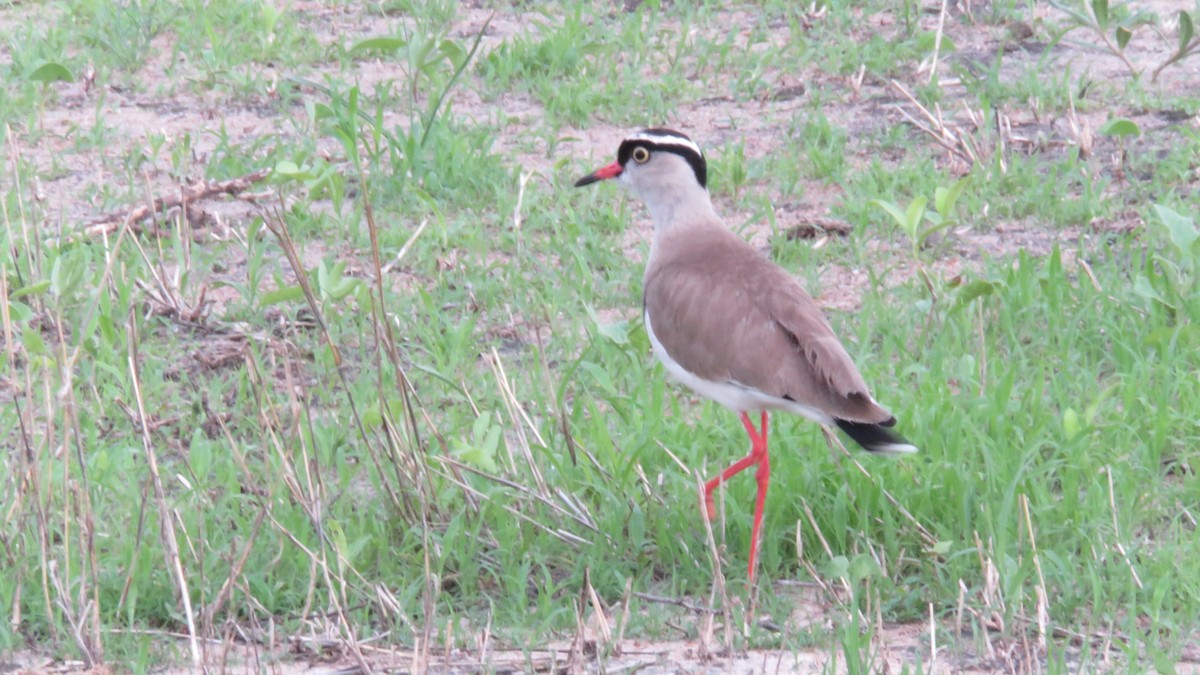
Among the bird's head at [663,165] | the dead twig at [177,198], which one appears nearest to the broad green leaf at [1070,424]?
the bird's head at [663,165]

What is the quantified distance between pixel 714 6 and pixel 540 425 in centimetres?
418

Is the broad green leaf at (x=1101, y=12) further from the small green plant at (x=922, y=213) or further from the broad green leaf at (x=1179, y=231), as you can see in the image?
the broad green leaf at (x=1179, y=231)

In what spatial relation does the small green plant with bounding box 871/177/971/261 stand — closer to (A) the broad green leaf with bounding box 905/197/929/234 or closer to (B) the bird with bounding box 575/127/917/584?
(A) the broad green leaf with bounding box 905/197/929/234

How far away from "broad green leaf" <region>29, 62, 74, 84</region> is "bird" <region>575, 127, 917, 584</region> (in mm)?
3517

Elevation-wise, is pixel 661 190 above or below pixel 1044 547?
above

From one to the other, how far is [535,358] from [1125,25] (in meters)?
3.40

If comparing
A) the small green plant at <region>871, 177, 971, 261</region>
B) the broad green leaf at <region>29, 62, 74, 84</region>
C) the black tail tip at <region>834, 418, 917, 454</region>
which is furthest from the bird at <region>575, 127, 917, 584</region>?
the broad green leaf at <region>29, 62, 74, 84</region>

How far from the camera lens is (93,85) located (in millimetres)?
8023

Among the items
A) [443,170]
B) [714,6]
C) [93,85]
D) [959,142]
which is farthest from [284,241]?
[714,6]

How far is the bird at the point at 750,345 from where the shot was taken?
166 inches

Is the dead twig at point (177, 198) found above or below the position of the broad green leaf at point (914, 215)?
below

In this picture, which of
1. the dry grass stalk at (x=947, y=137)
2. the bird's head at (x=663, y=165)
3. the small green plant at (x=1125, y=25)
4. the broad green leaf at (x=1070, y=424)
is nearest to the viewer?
the broad green leaf at (x=1070, y=424)

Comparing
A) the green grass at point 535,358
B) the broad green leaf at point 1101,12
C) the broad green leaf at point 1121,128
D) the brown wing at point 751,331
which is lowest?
the green grass at point 535,358

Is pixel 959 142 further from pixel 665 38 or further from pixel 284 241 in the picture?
pixel 284 241
